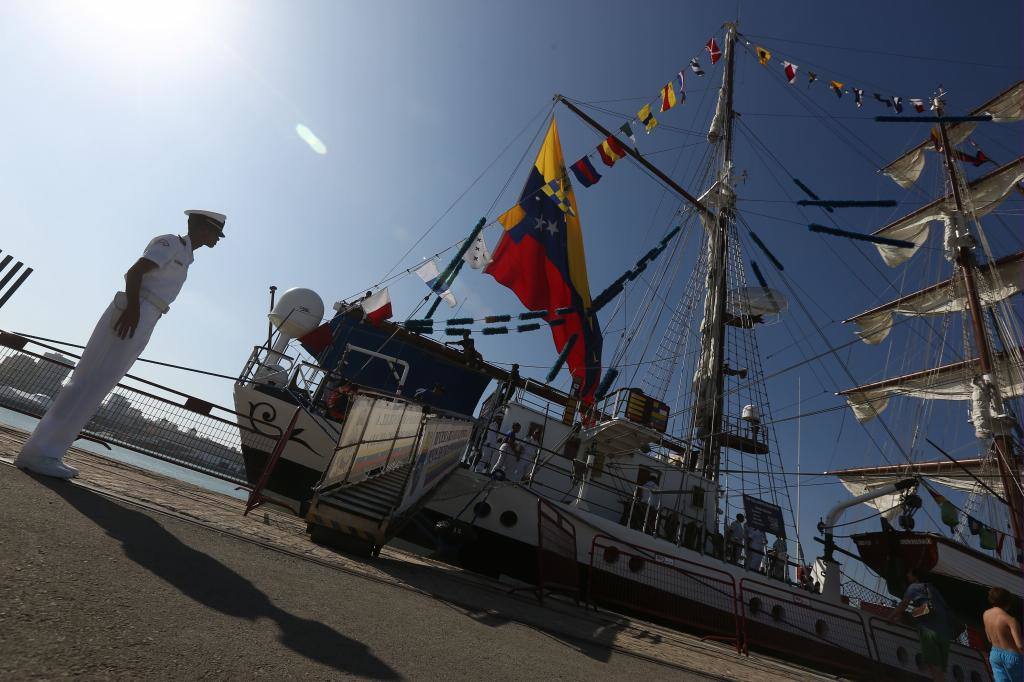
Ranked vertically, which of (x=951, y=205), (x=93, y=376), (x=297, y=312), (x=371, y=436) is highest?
(x=951, y=205)

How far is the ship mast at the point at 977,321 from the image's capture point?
15.5 metres

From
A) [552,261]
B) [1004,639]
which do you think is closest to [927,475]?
[552,261]

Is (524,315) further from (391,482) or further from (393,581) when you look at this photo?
(393,581)

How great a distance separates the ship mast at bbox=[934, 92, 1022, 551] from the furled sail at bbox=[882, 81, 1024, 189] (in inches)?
54.9

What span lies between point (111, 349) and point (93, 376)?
273 millimetres

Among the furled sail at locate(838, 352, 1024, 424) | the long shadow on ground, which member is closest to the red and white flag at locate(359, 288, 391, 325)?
the long shadow on ground

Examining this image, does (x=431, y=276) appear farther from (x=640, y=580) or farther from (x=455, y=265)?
(x=640, y=580)

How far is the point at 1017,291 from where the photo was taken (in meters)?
22.0

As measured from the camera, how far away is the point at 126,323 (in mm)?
3930

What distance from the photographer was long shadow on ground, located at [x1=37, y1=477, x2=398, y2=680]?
219 cm

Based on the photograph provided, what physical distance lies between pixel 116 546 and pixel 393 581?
2.26m

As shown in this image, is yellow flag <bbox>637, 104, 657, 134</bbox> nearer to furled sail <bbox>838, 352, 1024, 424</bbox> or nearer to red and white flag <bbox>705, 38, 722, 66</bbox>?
red and white flag <bbox>705, 38, 722, 66</bbox>

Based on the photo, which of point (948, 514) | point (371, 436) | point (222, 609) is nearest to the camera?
point (222, 609)

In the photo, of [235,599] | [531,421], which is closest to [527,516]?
[531,421]
